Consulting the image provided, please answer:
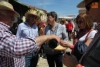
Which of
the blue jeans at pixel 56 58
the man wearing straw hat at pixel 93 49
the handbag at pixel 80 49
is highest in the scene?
the man wearing straw hat at pixel 93 49

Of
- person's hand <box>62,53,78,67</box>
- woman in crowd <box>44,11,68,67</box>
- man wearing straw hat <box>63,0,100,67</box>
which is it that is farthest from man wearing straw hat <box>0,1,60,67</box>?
woman in crowd <box>44,11,68,67</box>

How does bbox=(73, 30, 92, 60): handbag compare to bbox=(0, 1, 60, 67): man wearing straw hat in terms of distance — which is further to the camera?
bbox=(73, 30, 92, 60): handbag

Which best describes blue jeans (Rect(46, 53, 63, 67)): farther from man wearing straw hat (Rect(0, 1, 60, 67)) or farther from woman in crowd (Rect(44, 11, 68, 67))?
man wearing straw hat (Rect(0, 1, 60, 67))

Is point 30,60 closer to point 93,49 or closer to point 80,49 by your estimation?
point 80,49

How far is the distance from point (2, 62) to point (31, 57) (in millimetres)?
2521

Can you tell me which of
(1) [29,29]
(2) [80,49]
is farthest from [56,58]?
(2) [80,49]

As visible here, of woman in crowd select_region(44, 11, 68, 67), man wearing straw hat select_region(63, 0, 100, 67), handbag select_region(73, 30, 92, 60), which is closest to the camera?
Result: man wearing straw hat select_region(63, 0, 100, 67)

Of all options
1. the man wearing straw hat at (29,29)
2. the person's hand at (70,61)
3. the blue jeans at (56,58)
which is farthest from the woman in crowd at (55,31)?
the person's hand at (70,61)

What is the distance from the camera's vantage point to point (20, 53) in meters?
2.20

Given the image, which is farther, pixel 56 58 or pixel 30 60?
pixel 56 58

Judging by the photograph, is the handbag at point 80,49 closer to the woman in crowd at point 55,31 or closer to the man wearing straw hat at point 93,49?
the man wearing straw hat at point 93,49

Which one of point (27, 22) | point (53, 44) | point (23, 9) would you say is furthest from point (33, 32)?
point (23, 9)

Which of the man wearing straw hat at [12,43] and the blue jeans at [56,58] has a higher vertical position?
the man wearing straw hat at [12,43]

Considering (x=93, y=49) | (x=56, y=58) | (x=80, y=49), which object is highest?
(x=93, y=49)
